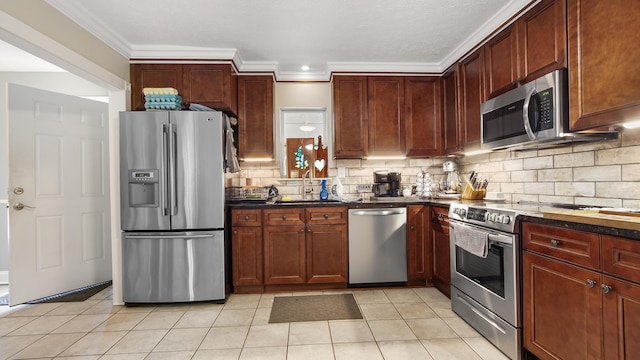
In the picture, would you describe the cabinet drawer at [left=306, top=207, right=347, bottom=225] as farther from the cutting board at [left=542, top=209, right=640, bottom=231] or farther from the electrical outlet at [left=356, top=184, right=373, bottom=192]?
the cutting board at [left=542, top=209, right=640, bottom=231]

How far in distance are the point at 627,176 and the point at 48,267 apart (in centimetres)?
494

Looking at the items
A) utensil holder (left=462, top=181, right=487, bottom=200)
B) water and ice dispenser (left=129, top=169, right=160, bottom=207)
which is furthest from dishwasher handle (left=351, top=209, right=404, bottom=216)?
water and ice dispenser (left=129, top=169, right=160, bottom=207)

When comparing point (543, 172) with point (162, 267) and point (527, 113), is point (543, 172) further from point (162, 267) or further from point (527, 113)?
point (162, 267)

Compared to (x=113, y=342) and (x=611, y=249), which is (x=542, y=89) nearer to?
(x=611, y=249)

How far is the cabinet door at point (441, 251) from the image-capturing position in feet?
9.21

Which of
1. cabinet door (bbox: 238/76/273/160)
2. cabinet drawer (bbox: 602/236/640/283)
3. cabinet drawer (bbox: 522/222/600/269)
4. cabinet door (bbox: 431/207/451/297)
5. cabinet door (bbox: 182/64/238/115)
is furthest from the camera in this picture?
cabinet door (bbox: 238/76/273/160)

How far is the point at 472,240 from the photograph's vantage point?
2.19 meters

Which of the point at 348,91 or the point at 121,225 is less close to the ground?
the point at 348,91

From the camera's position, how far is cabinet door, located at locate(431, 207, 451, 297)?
2.81 m

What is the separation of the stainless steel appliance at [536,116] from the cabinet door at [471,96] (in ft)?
0.99

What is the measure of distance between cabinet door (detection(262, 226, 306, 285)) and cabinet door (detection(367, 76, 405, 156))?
1340 mm

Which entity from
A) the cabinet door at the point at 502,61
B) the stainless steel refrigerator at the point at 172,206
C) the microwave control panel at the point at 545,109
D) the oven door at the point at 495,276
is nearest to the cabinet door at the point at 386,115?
the cabinet door at the point at 502,61

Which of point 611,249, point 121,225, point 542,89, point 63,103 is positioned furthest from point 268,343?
point 63,103

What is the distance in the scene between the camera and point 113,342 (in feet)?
7.02
